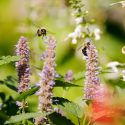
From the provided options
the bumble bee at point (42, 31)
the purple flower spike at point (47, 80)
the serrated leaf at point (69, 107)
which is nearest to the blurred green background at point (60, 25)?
the bumble bee at point (42, 31)

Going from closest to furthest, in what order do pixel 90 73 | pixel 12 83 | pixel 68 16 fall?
pixel 90 73 → pixel 12 83 → pixel 68 16

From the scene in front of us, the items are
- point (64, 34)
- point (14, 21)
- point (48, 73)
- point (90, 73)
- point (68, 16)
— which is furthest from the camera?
point (14, 21)

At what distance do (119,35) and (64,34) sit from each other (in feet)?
3.17

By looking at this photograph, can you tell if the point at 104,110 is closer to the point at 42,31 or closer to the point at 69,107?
the point at 69,107

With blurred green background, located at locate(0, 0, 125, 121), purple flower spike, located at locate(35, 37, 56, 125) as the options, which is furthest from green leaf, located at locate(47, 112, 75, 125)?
blurred green background, located at locate(0, 0, 125, 121)

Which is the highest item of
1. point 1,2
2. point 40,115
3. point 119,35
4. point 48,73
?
point 1,2

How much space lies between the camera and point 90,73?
1.73m

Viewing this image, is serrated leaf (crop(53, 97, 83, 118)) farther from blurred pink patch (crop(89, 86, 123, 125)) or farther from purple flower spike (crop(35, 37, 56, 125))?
purple flower spike (crop(35, 37, 56, 125))

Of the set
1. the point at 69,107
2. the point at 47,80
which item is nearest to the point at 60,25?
the point at 69,107

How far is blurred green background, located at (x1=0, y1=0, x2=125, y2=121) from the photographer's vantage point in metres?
5.21

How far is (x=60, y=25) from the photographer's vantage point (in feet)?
19.9

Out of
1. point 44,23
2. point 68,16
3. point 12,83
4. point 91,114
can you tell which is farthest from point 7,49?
point 91,114

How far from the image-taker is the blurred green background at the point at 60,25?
5.21 m

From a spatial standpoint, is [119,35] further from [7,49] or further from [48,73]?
[48,73]
